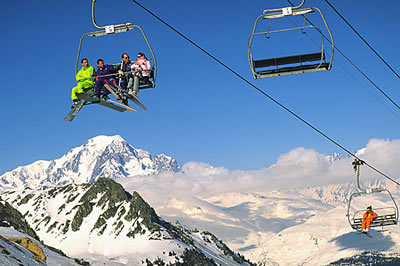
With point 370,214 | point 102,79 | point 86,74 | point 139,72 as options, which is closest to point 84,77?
point 86,74

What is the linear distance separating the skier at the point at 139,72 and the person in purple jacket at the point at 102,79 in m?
1.12

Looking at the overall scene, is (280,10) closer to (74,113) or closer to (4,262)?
(74,113)

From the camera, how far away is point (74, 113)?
26.7m

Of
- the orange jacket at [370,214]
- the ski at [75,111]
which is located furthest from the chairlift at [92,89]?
the orange jacket at [370,214]

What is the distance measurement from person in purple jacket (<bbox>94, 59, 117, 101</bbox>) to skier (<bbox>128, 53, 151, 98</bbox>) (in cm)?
112

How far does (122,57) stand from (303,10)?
10182 millimetres

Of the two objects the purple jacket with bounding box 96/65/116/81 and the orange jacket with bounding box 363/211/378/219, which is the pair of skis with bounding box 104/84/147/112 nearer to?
the purple jacket with bounding box 96/65/116/81

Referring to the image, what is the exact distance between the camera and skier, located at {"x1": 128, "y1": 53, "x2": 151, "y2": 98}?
2663cm

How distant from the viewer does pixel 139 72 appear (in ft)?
87.7

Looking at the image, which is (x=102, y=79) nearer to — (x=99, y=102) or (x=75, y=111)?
(x=99, y=102)

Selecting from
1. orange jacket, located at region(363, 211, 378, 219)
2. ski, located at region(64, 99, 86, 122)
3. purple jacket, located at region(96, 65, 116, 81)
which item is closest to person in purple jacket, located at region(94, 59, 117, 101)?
purple jacket, located at region(96, 65, 116, 81)

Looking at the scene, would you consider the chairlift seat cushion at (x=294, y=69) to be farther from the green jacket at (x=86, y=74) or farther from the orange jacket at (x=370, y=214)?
the orange jacket at (x=370, y=214)

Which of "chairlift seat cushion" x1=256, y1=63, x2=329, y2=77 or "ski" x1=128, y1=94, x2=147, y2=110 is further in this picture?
"ski" x1=128, y1=94, x2=147, y2=110

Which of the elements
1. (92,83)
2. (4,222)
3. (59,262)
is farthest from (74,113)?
(4,222)
